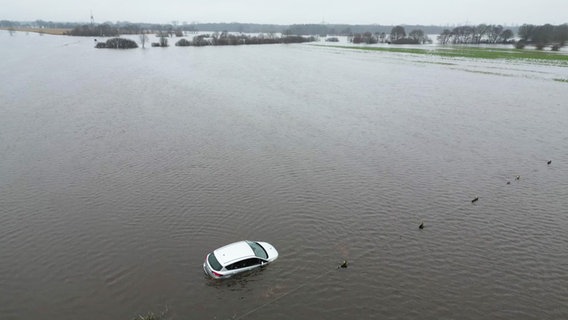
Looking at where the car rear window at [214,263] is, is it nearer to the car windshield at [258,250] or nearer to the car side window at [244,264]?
the car side window at [244,264]

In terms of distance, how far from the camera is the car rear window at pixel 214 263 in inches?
968

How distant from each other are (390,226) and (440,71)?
343ft

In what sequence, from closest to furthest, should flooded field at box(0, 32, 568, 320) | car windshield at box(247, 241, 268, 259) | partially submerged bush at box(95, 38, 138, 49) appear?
1. flooded field at box(0, 32, 568, 320)
2. car windshield at box(247, 241, 268, 259)
3. partially submerged bush at box(95, 38, 138, 49)

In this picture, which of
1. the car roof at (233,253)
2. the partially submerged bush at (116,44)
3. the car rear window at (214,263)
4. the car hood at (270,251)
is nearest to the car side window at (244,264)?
the car roof at (233,253)

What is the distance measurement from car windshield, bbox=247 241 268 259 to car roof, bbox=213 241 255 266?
0.39 meters

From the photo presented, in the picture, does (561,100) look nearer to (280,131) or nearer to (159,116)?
(280,131)

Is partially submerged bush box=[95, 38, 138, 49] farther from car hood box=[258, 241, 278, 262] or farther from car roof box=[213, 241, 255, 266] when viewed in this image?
car roof box=[213, 241, 255, 266]

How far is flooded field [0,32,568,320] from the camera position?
77.4 feet

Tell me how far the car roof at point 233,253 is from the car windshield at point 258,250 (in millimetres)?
385

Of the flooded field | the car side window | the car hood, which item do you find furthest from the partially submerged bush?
the car side window

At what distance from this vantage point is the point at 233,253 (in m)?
25.3

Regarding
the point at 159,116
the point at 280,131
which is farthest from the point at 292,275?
the point at 159,116

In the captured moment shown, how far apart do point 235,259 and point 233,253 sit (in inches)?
25.8

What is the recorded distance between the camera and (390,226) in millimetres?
31328
